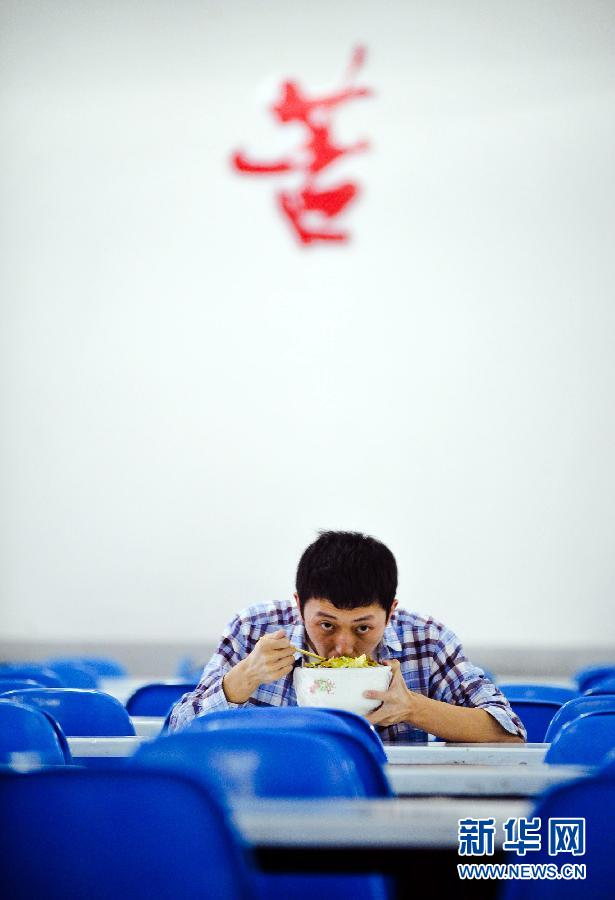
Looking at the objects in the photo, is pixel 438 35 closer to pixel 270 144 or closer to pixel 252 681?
pixel 270 144

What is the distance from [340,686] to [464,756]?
8.0 inches

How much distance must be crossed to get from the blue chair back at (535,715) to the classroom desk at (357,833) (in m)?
1.58

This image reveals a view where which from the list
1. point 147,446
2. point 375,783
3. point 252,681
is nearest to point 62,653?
point 147,446

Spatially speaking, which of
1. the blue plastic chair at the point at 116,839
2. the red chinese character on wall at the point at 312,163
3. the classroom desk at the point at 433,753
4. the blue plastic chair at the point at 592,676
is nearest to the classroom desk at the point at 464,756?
the classroom desk at the point at 433,753

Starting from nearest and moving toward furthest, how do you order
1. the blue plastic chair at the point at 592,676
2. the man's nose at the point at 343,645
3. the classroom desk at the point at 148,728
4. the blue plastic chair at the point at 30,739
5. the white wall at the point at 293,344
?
the blue plastic chair at the point at 30,739
the man's nose at the point at 343,645
the classroom desk at the point at 148,728
the blue plastic chair at the point at 592,676
the white wall at the point at 293,344

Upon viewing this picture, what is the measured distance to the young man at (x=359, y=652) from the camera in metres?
2.06

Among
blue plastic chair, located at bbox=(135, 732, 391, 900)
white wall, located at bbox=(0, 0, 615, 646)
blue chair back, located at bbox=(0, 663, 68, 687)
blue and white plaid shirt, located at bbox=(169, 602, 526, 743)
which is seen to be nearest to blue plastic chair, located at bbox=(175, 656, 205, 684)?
white wall, located at bbox=(0, 0, 615, 646)

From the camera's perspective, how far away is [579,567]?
22.3ft

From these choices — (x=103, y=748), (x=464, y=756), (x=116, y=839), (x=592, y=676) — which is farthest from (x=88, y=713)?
(x=592, y=676)

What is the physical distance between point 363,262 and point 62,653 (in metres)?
2.71

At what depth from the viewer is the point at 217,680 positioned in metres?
2.20

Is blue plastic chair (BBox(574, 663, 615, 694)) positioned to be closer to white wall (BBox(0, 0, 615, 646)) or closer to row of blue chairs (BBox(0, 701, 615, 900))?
white wall (BBox(0, 0, 615, 646))

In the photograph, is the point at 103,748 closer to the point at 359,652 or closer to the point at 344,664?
the point at 344,664

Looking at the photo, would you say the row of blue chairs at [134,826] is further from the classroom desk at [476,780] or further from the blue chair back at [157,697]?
the blue chair back at [157,697]
